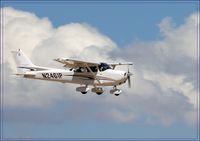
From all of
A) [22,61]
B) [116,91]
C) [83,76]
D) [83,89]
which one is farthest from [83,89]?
[22,61]

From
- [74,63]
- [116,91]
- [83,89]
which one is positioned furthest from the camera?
[83,89]

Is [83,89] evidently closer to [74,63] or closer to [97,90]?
[97,90]

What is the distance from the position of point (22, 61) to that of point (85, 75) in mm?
9837

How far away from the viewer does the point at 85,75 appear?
83.1m

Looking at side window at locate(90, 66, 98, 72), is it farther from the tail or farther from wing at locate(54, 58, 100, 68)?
the tail

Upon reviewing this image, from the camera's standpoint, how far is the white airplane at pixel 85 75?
81438 millimetres

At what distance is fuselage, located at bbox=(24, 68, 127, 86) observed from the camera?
8150cm

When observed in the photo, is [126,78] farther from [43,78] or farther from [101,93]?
[43,78]

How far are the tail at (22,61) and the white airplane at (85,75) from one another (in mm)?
1062

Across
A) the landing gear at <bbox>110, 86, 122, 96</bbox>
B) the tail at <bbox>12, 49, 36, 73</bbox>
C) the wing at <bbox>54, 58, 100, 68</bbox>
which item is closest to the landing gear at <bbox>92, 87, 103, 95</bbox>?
the landing gear at <bbox>110, 86, 122, 96</bbox>

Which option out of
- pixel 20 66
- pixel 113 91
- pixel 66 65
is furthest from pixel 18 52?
pixel 113 91

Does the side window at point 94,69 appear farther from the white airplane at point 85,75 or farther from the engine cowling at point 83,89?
the engine cowling at point 83,89

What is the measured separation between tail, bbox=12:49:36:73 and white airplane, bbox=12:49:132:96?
3.48ft

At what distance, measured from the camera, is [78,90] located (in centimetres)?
8256
